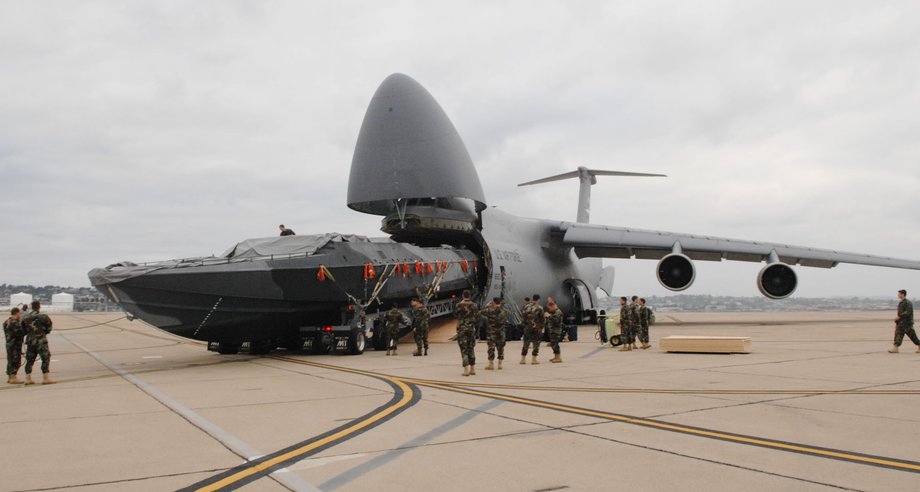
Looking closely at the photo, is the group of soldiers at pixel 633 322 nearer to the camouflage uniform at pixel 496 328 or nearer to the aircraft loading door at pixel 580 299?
the camouflage uniform at pixel 496 328

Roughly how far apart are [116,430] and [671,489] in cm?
504

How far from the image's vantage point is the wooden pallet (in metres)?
13.6

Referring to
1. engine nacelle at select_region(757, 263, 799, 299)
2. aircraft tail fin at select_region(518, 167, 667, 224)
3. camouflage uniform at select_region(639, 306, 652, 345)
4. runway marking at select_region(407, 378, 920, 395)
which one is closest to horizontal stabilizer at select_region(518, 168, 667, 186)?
aircraft tail fin at select_region(518, 167, 667, 224)

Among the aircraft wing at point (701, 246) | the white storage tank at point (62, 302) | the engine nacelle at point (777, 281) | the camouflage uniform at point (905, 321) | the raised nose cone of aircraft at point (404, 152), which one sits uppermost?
the raised nose cone of aircraft at point (404, 152)

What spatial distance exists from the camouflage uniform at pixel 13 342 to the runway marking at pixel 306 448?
658 cm

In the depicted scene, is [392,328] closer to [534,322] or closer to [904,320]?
[534,322]

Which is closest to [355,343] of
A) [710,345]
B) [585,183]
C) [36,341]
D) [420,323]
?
[420,323]

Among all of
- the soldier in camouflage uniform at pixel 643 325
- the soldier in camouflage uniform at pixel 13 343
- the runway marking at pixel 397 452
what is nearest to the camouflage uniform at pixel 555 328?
the soldier in camouflage uniform at pixel 643 325

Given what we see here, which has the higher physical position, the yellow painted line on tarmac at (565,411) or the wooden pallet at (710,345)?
the wooden pallet at (710,345)

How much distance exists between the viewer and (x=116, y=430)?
21.2 feet

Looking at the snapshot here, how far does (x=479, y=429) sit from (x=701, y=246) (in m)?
20.6

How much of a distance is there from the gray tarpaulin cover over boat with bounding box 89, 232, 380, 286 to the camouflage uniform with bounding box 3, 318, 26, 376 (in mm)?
1730

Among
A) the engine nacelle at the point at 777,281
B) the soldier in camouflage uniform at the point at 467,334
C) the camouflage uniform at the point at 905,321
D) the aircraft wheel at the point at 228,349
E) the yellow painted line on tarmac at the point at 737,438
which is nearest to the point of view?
the yellow painted line on tarmac at the point at 737,438

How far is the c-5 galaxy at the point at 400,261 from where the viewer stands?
12789 millimetres
